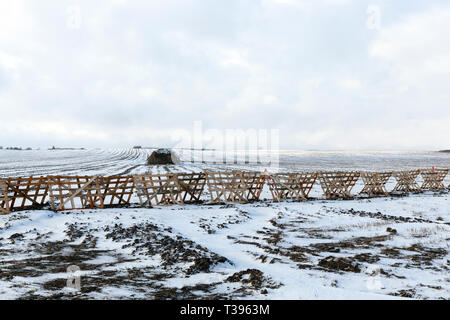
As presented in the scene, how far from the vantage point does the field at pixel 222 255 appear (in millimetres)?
5691

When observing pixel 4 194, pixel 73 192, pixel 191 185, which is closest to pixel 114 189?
pixel 73 192

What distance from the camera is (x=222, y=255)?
808cm

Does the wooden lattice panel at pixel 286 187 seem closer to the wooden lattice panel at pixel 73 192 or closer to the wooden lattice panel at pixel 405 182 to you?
the wooden lattice panel at pixel 73 192

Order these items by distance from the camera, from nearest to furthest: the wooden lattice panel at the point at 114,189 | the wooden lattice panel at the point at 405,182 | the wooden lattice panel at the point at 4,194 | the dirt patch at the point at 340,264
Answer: the dirt patch at the point at 340,264 < the wooden lattice panel at the point at 4,194 < the wooden lattice panel at the point at 114,189 < the wooden lattice panel at the point at 405,182

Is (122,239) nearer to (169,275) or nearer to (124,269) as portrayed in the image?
(124,269)

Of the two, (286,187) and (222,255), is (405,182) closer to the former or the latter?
(286,187)

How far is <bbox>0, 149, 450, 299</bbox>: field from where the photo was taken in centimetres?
569

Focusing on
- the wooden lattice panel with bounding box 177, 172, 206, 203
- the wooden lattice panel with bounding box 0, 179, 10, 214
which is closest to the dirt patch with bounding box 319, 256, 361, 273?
the wooden lattice panel with bounding box 177, 172, 206, 203

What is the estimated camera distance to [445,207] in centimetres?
1678

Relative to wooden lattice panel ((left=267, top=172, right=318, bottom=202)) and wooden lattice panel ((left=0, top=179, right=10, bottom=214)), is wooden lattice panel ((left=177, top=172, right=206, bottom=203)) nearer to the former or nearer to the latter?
wooden lattice panel ((left=267, top=172, right=318, bottom=202))

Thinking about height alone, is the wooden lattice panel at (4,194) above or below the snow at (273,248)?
above

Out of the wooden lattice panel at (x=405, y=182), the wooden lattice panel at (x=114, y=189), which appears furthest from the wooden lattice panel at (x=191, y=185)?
the wooden lattice panel at (x=405, y=182)

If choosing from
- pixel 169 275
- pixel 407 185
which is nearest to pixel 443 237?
pixel 169 275
